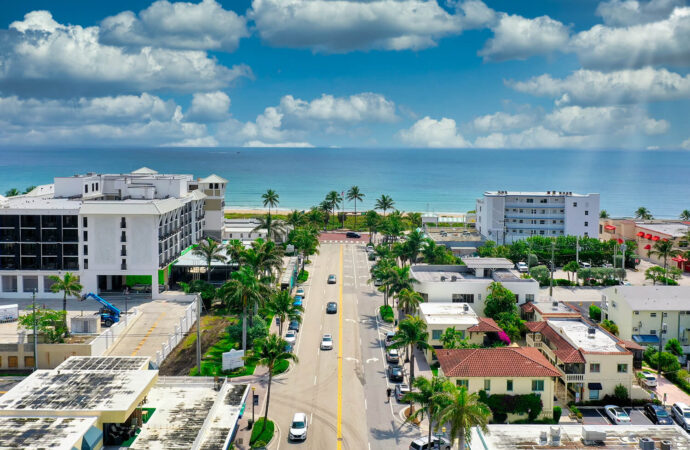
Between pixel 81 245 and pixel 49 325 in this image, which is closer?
pixel 49 325

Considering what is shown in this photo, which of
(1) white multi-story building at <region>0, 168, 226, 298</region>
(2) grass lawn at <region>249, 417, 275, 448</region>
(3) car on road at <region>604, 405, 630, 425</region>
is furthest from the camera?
(1) white multi-story building at <region>0, 168, 226, 298</region>

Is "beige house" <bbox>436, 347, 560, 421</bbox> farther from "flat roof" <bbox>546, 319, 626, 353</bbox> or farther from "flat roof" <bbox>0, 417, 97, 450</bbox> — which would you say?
"flat roof" <bbox>0, 417, 97, 450</bbox>

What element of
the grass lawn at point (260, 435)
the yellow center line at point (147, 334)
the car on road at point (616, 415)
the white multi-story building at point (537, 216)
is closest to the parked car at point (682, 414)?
the car on road at point (616, 415)

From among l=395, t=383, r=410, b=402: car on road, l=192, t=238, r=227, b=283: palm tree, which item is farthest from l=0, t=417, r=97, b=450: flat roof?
l=192, t=238, r=227, b=283: palm tree

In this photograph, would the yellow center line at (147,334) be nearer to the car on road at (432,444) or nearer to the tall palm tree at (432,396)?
the car on road at (432,444)

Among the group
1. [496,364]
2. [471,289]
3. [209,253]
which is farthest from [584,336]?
[209,253]

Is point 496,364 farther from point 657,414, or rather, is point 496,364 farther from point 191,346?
point 191,346
